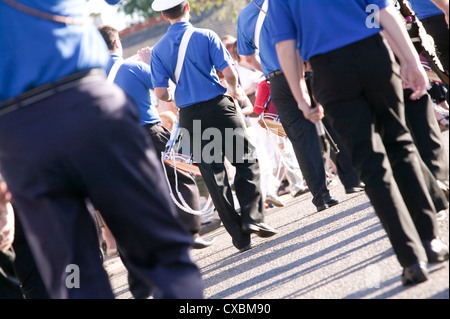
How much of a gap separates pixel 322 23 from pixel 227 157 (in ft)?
9.82

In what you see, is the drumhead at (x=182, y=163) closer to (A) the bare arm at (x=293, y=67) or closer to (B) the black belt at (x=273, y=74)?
(B) the black belt at (x=273, y=74)

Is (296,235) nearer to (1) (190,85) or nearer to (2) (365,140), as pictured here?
(1) (190,85)

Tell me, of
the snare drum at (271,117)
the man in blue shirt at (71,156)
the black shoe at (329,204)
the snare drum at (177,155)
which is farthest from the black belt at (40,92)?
the snare drum at (271,117)

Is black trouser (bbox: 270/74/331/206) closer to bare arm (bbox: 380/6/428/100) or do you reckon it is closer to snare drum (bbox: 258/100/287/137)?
snare drum (bbox: 258/100/287/137)

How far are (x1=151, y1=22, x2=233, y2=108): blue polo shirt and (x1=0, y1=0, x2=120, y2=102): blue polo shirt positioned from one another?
149 inches

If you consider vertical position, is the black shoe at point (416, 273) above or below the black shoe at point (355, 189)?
above

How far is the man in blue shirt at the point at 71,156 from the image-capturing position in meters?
2.75

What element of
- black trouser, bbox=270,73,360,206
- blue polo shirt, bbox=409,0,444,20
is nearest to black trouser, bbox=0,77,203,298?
blue polo shirt, bbox=409,0,444,20

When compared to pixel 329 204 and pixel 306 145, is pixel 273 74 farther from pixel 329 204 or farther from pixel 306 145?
pixel 329 204

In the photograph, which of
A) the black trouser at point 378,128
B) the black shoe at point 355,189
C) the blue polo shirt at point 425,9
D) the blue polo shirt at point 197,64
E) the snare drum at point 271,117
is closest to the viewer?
the black trouser at point 378,128

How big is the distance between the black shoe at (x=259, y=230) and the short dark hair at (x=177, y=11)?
80.6 inches

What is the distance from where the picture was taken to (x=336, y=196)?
817cm

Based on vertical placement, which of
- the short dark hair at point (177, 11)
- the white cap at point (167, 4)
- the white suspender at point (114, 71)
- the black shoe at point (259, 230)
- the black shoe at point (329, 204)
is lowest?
the black shoe at point (329, 204)

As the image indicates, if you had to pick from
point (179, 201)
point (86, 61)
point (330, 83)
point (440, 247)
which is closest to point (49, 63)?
point (86, 61)
